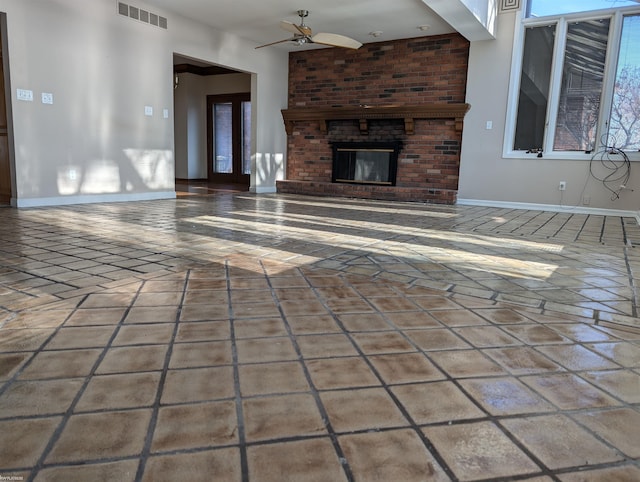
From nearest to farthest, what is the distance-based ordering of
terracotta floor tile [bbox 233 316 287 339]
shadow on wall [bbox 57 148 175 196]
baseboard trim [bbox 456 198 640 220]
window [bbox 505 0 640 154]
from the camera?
terracotta floor tile [bbox 233 316 287 339], shadow on wall [bbox 57 148 175 196], window [bbox 505 0 640 154], baseboard trim [bbox 456 198 640 220]

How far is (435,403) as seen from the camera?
1205 mm

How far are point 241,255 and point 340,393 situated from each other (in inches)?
73.4

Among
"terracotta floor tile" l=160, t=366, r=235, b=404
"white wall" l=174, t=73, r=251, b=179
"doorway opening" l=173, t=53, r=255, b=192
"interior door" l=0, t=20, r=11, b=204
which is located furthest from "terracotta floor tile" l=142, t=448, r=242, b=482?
"white wall" l=174, t=73, r=251, b=179

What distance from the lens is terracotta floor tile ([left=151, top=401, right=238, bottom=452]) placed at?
3.30 ft

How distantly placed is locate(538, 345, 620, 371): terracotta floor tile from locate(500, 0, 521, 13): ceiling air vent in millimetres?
6584

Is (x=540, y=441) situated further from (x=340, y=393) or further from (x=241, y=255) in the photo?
(x=241, y=255)

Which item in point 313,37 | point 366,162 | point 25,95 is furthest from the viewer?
point 366,162

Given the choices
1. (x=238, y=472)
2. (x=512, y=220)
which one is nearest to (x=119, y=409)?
(x=238, y=472)

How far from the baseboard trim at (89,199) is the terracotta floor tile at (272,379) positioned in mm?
5109

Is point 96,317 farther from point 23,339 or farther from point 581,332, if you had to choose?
point 581,332

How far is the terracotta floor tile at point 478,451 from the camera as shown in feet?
3.09

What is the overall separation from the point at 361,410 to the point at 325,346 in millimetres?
417

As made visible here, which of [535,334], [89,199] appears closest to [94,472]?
[535,334]

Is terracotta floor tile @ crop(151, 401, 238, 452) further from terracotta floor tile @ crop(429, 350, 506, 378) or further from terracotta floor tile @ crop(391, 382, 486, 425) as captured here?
terracotta floor tile @ crop(429, 350, 506, 378)
